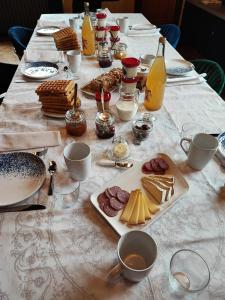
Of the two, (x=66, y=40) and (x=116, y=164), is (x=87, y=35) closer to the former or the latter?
(x=66, y=40)

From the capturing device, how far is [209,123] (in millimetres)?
954

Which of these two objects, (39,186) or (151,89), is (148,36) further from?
(39,186)

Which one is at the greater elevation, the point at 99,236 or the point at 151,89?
the point at 151,89

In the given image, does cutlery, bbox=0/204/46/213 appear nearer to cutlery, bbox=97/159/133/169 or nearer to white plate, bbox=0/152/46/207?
white plate, bbox=0/152/46/207

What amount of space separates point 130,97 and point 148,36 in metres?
1.03

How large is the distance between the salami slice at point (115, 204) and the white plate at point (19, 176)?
202 mm

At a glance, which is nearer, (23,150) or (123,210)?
(123,210)

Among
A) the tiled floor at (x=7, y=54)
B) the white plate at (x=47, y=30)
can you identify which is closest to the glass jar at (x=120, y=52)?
the white plate at (x=47, y=30)

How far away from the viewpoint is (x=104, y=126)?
840 millimetres

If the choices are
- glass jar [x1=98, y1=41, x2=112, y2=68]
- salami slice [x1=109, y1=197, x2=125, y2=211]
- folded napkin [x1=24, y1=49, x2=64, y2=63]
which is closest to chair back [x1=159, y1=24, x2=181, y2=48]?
glass jar [x1=98, y1=41, x2=112, y2=68]

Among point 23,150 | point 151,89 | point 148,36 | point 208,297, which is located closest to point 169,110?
point 151,89

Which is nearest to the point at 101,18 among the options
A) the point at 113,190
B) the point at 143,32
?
the point at 143,32

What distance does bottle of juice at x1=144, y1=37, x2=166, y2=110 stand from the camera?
0.97m

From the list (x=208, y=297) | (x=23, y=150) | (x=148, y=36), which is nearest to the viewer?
(x=208, y=297)
